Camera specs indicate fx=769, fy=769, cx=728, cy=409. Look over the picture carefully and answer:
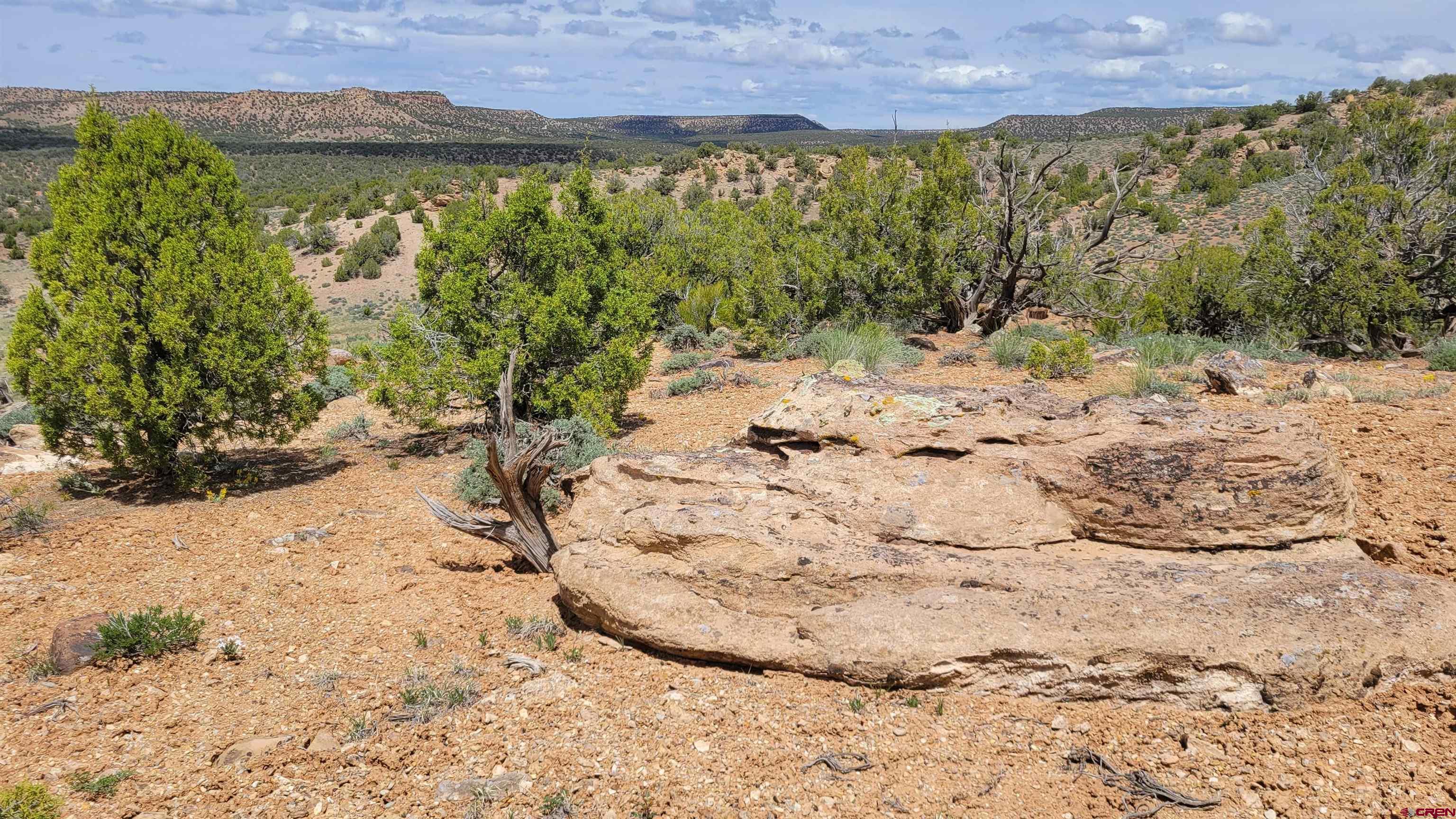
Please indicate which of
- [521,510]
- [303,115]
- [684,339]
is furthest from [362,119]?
[521,510]

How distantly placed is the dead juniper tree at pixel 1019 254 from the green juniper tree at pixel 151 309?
11.5 meters

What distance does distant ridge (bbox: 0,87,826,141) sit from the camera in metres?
80.1

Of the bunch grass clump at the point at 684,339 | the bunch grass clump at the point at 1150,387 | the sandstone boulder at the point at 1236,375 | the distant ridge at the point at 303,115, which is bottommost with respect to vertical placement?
the bunch grass clump at the point at 684,339

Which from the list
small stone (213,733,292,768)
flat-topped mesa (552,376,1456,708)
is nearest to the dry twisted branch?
flat-topped mesa (552,376,1456,708)

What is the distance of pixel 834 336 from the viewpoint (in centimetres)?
1274

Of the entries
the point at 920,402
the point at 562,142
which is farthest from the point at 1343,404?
the point at 562,142

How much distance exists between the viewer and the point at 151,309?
775 cm

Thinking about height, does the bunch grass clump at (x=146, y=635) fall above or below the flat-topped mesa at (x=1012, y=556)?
below

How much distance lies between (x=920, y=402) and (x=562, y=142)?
74.7 metres

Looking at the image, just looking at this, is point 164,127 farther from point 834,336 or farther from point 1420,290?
point 1420,290

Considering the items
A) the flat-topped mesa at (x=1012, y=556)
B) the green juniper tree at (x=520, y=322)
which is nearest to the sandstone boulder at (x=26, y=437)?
the green juniper tree at (x=520, y=322)

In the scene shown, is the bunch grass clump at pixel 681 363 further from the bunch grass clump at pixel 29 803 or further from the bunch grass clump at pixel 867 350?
the bunch grass clump at pixel 29 803

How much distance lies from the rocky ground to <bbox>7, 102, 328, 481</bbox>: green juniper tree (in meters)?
1.79

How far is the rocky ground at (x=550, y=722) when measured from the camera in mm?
3438
